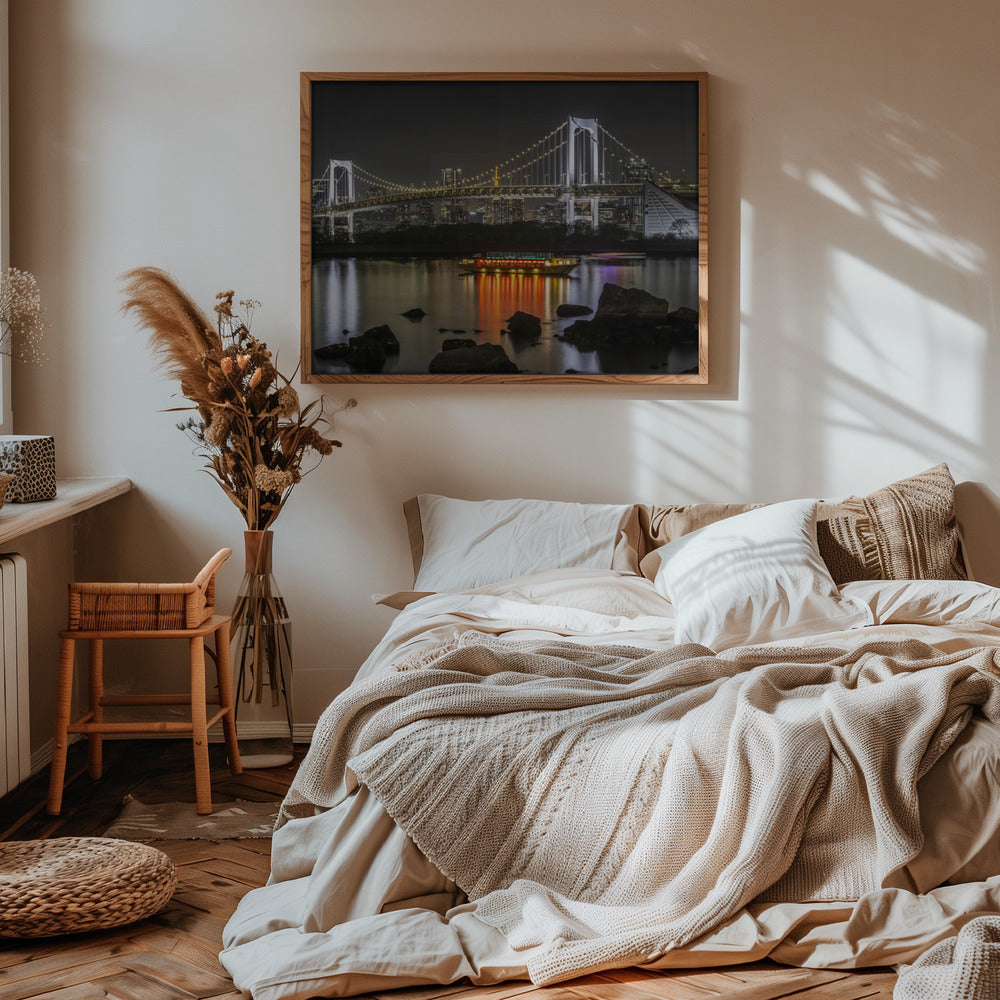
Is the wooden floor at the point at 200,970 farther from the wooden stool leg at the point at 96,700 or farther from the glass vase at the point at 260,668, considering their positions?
the glass vase at the point at 260,668

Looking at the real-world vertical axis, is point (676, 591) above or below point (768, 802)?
above

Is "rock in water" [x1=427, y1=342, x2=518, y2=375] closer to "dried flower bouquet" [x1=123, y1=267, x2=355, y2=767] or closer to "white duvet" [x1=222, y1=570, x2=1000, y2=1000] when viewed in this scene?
A: "dried flower bouquet" [x1=123, y1=267, x2=355, y2=767]

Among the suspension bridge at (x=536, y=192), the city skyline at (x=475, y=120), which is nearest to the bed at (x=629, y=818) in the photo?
the suspension bridge at (x=536, y=192)

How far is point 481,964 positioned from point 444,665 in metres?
0.68

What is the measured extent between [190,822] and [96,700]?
1.96 feet

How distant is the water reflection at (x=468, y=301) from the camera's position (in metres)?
3.87

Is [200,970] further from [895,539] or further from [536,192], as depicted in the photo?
[536,192]

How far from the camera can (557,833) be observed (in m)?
2.19

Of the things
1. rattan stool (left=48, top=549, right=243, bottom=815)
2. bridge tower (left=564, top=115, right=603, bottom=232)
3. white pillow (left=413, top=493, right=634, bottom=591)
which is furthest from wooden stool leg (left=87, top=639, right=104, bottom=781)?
bridge tower (left=564, top=115, right=603, bottom=232)

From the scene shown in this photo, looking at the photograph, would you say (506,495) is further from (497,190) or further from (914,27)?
(914,27)

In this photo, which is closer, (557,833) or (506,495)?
(557,833)

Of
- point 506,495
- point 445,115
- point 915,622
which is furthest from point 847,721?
point 445,115

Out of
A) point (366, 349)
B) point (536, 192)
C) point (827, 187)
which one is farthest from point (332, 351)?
point (827, 187)

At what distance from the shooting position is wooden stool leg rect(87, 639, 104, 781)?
11.2 ft
